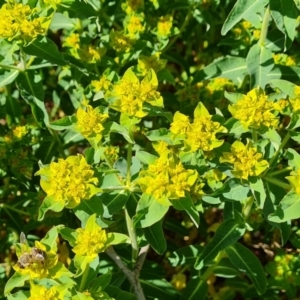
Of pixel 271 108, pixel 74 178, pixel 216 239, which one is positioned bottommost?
pixel 216 239

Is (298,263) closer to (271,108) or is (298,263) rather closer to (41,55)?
(271,108)

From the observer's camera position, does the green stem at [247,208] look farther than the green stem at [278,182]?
Yes

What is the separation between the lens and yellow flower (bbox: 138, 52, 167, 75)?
301 centimetres

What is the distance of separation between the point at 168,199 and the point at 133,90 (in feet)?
1.67

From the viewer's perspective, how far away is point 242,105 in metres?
2.51

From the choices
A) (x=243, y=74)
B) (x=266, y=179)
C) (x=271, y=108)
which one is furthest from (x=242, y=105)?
(x=243, y=74)

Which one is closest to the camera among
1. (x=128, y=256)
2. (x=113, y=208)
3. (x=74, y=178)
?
(x=74, y=178)

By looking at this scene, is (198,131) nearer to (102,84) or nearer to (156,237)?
(156,237)

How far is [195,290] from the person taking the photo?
10.3 ft

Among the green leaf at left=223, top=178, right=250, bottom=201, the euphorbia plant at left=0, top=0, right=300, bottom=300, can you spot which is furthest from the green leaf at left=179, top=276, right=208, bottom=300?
the green leaf at left=223, top=178, right=250, bottom=201

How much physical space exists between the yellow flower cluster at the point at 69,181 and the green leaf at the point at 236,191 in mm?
599

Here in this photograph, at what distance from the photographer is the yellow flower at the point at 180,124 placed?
247cm

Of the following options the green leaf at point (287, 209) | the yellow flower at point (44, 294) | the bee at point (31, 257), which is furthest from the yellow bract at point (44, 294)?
the green leaf at point (287, 209)

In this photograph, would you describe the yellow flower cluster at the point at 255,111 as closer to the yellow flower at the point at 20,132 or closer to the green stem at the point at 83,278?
the green stem at the point at 83,278
